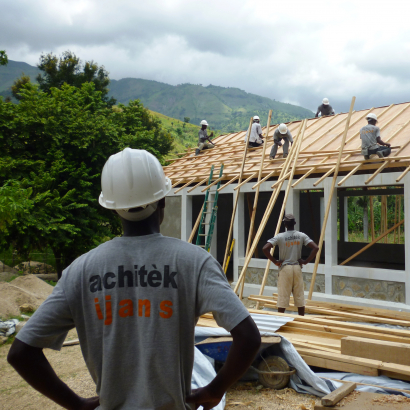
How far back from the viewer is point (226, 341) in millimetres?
4504

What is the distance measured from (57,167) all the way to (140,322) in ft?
41.8

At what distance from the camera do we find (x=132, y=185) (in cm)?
152

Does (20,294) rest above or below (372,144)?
below

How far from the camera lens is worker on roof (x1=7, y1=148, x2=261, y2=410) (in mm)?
1351

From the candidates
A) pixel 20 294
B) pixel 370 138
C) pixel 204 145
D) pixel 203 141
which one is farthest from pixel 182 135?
pixel 370 138

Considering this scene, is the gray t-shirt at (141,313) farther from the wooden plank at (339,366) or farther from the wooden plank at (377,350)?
the wooden plank at (377,350)

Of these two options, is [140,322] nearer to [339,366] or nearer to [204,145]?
[339,366]

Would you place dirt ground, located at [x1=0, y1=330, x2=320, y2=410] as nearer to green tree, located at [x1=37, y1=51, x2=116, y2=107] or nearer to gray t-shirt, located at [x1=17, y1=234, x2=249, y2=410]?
gray t-shirt, located at [x1=17, y1=234, x2=249, y2=410]

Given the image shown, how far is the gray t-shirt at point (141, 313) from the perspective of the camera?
1349 mm

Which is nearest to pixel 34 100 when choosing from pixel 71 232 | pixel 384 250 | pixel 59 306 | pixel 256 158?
pixel 71 232

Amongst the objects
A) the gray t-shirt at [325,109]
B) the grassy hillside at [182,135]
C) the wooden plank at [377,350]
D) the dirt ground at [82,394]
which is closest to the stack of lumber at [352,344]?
the wooden plank at [377,350]

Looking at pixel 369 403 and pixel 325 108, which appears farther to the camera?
pixel 325 108

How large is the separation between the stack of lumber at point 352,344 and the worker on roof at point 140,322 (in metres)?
3.45

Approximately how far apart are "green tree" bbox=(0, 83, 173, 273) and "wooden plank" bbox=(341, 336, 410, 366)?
30.5ft
